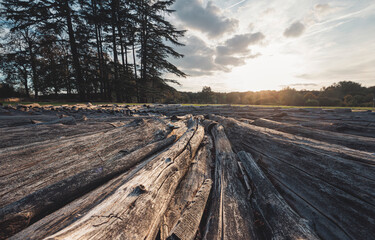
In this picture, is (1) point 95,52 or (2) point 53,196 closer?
(2) point 53,196

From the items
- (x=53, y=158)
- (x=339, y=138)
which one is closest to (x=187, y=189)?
(x=53, y=158)

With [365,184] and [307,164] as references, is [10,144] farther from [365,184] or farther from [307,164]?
[365,184]

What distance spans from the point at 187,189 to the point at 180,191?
10 centimetres

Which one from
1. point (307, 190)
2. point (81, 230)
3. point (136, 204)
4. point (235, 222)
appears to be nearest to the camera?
point (81, 230)

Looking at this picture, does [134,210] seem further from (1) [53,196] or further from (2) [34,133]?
(2) [34,133]

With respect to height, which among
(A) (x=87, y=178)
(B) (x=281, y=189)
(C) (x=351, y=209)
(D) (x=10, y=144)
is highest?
(D) (x=10, y=144)

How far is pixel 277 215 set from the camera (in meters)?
1.37

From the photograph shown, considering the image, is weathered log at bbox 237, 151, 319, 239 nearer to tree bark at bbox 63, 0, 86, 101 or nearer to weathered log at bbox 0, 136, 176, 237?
weathered log at bbox 0, 136, 176, 237

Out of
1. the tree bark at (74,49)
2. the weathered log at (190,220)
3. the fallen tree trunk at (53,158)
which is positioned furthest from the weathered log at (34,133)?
the tree bark at (74,49)

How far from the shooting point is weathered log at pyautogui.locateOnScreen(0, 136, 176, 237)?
1.18 meters

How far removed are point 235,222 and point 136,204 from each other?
0.92 metres

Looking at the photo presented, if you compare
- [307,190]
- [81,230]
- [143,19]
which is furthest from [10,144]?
[143,19]

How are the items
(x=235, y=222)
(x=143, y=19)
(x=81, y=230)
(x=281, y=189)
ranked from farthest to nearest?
(x=143, y=19), (x=281, y=189), (x=235, y=222), (x=81, y=230)

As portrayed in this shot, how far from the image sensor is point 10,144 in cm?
219
